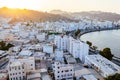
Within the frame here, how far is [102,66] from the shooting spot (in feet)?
27.7

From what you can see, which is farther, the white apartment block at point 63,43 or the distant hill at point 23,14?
the distant hill at point 23,14

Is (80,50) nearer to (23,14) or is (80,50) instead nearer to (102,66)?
(102,66)

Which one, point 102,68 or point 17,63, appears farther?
point 102,68

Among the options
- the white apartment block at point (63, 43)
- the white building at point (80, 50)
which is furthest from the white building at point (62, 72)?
the white apartment block at point (63, 43)

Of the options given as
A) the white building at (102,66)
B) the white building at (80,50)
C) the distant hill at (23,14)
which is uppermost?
the distant hill at (23,14)

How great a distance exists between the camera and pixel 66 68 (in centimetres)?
749

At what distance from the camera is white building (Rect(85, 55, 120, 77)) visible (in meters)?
7.93

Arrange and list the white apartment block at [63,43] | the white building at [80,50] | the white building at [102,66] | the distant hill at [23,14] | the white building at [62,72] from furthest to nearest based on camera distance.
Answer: the distant hill at [23,14] → the white apartment block at [63,43] → the white building at [80,50] → the white building at [102,66] → the white building at [62,72]

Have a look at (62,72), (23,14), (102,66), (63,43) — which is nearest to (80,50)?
(63,43)

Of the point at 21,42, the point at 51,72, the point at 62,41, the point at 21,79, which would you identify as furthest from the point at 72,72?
the point at 21,42

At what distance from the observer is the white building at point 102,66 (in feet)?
26.0

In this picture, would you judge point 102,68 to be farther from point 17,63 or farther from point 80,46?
point 17,63

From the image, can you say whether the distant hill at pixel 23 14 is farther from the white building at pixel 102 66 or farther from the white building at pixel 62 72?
the white building at pixel 62 72

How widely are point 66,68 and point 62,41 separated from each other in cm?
559
